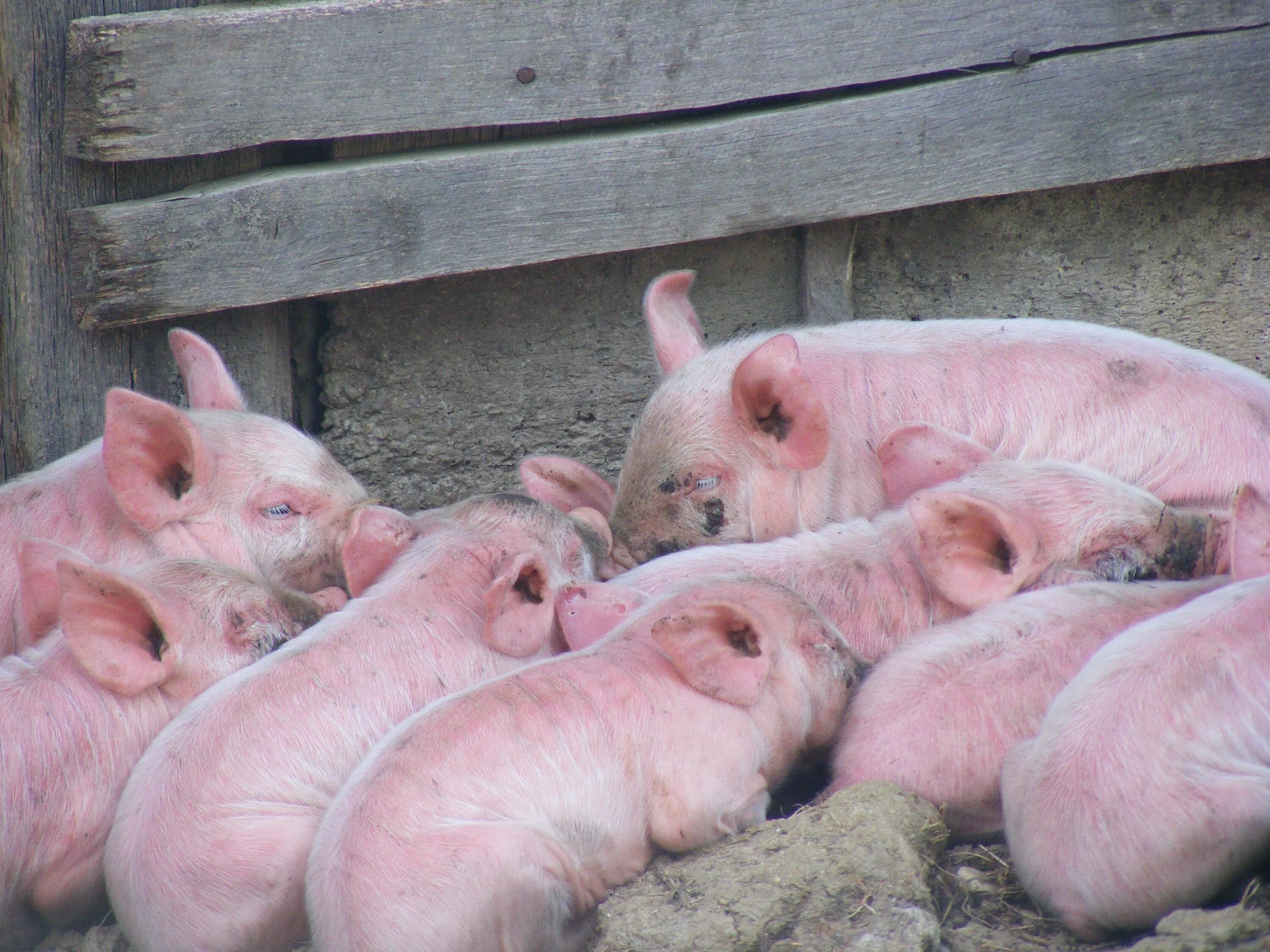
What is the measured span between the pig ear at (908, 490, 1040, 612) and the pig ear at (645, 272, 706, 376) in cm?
106

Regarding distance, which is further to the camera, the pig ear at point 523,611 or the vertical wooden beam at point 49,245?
the vertical wooden beam at point 49,245

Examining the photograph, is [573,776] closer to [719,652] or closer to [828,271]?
[719,652]

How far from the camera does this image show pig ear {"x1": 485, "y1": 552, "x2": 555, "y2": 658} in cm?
259

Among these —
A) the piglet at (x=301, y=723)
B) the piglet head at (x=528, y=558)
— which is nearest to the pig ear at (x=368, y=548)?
the piglet at (x=301, y=723)

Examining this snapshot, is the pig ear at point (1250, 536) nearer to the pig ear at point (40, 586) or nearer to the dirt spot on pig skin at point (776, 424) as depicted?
the dirt spot on pig skin at point (776, 424)

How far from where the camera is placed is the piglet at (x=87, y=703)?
8.00ft

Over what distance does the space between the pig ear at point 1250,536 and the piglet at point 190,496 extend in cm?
206

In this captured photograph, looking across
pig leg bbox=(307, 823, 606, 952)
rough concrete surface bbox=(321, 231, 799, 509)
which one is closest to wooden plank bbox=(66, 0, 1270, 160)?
rough concrete surface bbox=(321, 231, 799, 509)

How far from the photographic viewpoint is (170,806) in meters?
2.30

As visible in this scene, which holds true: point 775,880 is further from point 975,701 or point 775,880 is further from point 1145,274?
point 1145,274

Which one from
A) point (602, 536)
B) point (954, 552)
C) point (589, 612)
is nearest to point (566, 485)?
point (602, 536)

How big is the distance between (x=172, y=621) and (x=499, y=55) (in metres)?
1.79

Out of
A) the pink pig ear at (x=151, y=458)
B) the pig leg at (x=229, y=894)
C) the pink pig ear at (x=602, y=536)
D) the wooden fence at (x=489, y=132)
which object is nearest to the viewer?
the pig leg at (x=229, y=894)

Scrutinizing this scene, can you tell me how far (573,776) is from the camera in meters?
2.27
